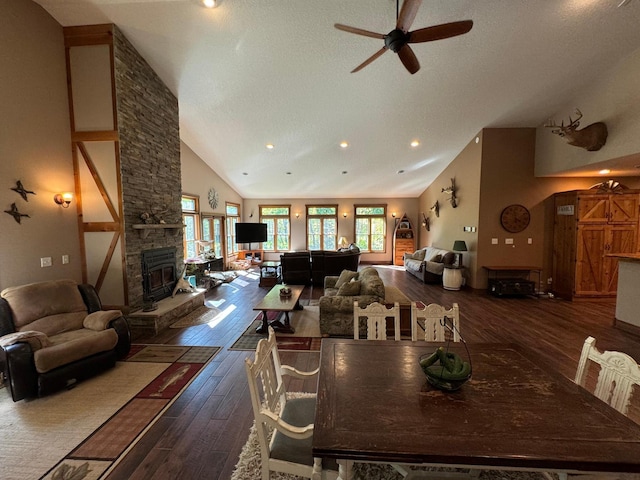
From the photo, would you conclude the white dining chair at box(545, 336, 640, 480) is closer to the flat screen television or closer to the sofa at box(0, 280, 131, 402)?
the sofa at box(0, 280, 131, 402)

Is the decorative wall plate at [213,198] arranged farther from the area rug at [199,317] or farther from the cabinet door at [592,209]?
the cabinet door at [592,209]

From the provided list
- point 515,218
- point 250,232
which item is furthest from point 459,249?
point 250,232

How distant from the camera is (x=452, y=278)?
6.56 m

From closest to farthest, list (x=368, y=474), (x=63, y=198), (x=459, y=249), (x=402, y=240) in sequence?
(x=368, y=474) < (x=63, y=198) < (x=459, y=249) < (x=402, y=240)

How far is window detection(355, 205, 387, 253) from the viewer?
11.2 m

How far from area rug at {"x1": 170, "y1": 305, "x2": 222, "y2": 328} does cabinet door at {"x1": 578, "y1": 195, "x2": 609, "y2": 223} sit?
24.2ft

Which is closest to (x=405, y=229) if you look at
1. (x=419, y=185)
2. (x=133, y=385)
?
(x=419, y=185)

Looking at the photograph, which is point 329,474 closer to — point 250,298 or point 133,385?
point 133,385

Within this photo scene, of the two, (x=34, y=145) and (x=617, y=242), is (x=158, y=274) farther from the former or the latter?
(x=617, y=242)

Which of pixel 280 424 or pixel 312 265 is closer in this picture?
pixel 280 424

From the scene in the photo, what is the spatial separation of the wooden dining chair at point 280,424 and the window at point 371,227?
965 centimetres

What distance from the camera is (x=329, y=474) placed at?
128 cm

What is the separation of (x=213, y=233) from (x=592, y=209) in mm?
9281

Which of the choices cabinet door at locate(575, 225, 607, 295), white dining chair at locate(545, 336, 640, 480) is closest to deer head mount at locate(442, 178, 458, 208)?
cabinet door at locate(575, 225, 607, 295)
